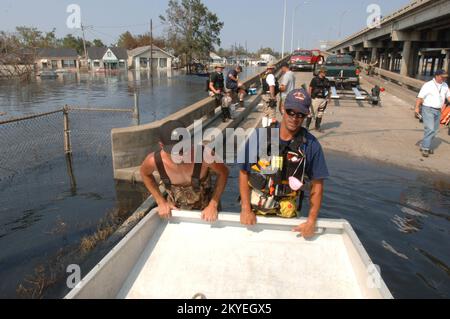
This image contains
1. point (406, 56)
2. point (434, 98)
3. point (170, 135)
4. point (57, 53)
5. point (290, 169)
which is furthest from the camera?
point (57, 53)

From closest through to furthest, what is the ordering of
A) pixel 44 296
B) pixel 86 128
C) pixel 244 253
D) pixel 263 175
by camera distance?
pixel 244 253, pixel 263 175, pixel 44 296, pixel 86 128

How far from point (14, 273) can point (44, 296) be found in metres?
0.90

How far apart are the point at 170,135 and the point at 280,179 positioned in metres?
1.13

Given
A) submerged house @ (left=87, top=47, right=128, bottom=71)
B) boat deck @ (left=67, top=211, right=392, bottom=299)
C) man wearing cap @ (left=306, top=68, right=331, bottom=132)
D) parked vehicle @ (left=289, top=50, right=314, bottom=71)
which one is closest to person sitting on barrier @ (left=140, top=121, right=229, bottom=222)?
boat deck @ (left=67, top=211, right=392, bottom=299)

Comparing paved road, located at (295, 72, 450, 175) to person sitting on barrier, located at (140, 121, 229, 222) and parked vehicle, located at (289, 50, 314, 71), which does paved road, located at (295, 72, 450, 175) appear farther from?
parked vehicle, located at (289, 50, 314, 71)

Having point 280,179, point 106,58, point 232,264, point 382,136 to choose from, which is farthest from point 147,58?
point 232,264

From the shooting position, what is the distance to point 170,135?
338 cm

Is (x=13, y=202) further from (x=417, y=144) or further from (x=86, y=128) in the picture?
(x=417, y=144)

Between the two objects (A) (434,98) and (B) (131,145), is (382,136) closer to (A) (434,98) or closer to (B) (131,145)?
(A) (434,98)

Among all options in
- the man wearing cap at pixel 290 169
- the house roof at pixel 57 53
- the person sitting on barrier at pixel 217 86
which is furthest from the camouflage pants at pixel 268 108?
the house roof at pixel 57 53

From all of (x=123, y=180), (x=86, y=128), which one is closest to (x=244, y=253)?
(x=123, y=180)

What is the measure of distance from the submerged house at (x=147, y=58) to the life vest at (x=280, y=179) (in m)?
94.0

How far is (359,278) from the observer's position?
2.63 metres

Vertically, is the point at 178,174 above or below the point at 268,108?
below
